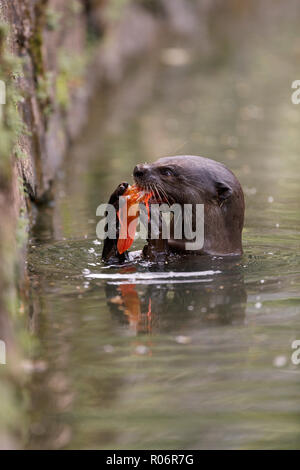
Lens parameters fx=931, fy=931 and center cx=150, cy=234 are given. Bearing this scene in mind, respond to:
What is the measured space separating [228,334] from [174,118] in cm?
921

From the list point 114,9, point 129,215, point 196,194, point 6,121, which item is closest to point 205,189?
point 196,194

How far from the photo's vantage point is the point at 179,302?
5160 millimetres

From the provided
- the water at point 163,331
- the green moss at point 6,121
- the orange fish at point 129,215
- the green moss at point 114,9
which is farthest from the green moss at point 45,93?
the green moss at point 114,9

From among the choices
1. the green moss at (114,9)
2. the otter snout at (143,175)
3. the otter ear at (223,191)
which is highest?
the green moss at (114,9)

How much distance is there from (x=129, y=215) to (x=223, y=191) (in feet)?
Answer: 1.99

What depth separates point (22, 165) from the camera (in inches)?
234

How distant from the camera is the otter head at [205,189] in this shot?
5.81m

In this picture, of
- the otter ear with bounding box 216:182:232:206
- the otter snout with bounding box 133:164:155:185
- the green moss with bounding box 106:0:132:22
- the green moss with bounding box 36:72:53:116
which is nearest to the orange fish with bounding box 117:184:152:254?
the otter snout with bounding box 133:164:155:185

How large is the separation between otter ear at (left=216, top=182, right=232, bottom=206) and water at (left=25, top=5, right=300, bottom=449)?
0.39 metres

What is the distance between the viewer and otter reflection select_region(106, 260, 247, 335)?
4816 mm

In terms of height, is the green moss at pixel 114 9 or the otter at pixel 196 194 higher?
the green moss at pixel 114 9

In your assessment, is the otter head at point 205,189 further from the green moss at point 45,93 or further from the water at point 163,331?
the green moss at point 45,93
